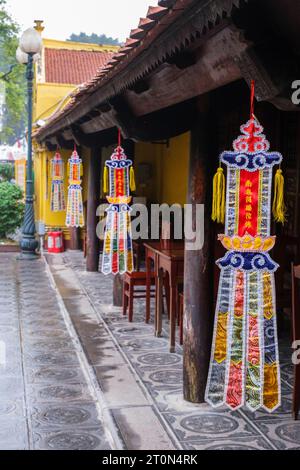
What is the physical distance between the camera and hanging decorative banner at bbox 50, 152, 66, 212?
1423 centimetres

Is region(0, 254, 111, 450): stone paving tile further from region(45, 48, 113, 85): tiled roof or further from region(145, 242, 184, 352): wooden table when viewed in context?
region(45, 48, 113, 85): tiled roof

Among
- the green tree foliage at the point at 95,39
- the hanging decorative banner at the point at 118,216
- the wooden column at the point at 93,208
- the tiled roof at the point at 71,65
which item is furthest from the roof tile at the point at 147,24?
the green tree foliage at the point at 95,39

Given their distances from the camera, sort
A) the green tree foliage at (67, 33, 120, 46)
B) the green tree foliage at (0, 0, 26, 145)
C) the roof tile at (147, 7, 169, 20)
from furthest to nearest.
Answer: the green tree foliage at (67, 33, 120, 46) → the green tree foliage at (0, 0, 26, 145) → the roof tile at (147, 7, 169, 20)

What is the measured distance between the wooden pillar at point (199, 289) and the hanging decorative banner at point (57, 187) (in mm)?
9445

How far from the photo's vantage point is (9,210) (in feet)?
52.3

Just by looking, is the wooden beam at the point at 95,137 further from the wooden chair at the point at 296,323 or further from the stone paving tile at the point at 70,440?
the stone paving tile at the point at 70,440

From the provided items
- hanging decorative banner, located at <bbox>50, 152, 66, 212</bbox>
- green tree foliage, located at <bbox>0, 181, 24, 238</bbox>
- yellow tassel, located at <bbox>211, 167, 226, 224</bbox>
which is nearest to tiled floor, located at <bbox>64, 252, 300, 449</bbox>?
yellow tassel, located at <bbox>211, 167, 226, 224</bbox>

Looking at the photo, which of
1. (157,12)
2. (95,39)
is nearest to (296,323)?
(157,12)

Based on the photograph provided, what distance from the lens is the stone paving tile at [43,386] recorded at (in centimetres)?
447

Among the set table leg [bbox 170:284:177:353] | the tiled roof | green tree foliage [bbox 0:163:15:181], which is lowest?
table leg [bbox 170:284:177:353]

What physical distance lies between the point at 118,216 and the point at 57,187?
6848 mm

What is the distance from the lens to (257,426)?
4578 mm

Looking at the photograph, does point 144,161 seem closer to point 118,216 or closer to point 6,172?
point 118,216

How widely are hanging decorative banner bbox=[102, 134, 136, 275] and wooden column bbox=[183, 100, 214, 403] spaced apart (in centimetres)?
259
